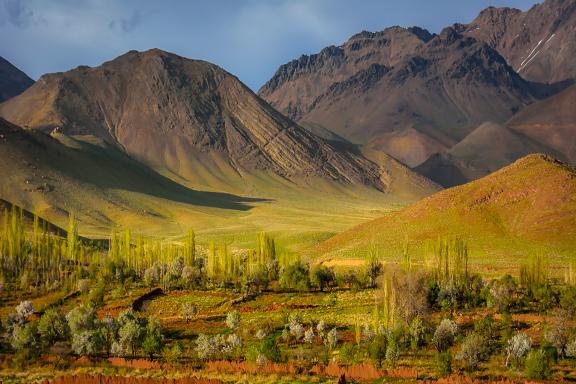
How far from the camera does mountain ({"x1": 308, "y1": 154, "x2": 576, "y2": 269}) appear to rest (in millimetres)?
115875

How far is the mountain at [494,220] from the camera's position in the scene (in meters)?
116

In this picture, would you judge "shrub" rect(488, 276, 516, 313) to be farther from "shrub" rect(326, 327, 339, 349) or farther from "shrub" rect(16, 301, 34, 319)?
"shrub" rect(16, 301, 34, 319)

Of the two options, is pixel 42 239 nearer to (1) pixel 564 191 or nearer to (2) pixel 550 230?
(2) pixel 550 230

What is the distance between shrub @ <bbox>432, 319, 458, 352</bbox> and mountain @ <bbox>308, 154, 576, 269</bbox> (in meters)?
59.8

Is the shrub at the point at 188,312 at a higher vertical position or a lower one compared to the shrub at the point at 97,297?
lower

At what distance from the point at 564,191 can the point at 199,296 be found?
87.2 meters

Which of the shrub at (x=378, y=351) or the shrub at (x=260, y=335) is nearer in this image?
the shrub at (x=378, y=351)

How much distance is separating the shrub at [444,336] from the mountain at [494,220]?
196ft

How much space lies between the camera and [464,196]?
136 meters

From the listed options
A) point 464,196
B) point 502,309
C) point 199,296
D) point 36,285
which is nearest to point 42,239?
point 36,285

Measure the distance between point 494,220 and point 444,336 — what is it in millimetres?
82158

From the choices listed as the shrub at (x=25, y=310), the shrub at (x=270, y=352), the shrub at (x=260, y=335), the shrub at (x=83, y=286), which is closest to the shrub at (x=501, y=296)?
the shrub at (x=260, y=335)

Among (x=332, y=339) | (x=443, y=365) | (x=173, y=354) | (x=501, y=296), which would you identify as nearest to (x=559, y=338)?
(x=443, y=365)

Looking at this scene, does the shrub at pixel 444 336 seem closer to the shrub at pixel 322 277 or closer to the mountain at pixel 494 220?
the shrub at pixel 322 277
